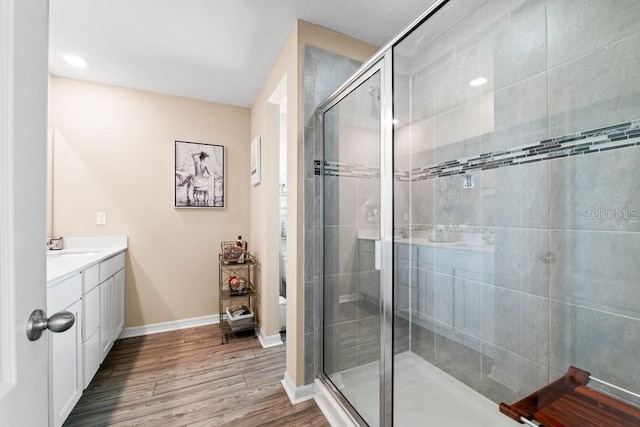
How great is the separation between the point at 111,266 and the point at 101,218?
0.68m

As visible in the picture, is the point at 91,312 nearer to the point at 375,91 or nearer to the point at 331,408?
the point at 331,408

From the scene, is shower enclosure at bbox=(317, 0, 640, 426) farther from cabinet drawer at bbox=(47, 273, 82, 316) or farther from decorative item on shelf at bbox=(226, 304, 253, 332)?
cabinet drawer at bbox=(47, 273, 82, 316)

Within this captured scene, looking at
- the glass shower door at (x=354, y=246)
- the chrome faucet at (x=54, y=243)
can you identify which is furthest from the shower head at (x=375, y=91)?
the chrome faucet at (x=54, y=243)

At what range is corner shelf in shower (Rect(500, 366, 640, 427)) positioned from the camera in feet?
2.97

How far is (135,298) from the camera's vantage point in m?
2.77

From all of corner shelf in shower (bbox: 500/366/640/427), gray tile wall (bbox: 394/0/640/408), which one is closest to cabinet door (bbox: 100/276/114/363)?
gray tile wall (bbox: 394/0/640/408)

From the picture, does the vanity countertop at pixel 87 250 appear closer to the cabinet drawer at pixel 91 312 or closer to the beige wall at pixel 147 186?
the beige wall at pixel 147 186

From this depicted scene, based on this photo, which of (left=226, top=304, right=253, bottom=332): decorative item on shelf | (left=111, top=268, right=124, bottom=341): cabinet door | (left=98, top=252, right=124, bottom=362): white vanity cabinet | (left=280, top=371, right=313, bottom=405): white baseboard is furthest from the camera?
(left=226, top=304, right=253, bottom=332): decorative item on shelf

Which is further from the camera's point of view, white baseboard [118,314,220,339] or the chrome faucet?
white baseboard [118,314,220,339]

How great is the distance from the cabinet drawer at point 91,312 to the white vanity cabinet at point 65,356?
0.07 metres

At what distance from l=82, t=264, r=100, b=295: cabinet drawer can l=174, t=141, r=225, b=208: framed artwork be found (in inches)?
44.1

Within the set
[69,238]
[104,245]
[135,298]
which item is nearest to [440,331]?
[135,298]

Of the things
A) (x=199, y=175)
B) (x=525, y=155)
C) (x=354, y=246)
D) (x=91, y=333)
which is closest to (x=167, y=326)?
(x=91, y=333)

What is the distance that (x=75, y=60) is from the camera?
2.26 meters
